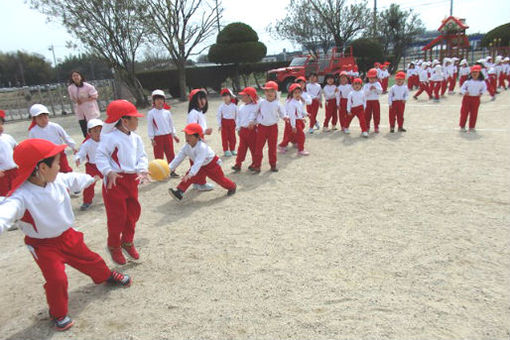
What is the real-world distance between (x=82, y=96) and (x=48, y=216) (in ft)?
21.3

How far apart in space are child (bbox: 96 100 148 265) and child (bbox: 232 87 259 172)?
338 cm

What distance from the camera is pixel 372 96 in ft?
31.1

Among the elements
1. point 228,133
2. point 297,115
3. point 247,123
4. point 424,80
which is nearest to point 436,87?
point 424,80

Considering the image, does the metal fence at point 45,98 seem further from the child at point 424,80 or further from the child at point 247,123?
the child at point 424,80

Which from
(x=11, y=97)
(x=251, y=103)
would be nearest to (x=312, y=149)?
(x=251, y=103)

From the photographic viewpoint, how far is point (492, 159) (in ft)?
21.8

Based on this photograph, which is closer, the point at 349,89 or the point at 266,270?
the point at 266,270

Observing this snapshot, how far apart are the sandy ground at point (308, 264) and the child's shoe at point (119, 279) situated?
10 centimetres

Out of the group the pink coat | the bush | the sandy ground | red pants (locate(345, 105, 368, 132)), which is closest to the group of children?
the sandy ground

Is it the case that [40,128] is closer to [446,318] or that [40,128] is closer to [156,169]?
[156,169]

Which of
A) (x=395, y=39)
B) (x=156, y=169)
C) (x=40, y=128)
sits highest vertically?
(x=395, y=39)

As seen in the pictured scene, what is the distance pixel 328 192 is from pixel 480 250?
2334mm

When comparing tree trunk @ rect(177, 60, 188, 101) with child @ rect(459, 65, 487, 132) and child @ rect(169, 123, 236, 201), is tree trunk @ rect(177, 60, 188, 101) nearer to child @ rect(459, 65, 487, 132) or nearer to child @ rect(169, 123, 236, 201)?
child @ rect(459, 65, 487, 132)

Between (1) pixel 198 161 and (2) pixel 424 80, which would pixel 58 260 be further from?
(2) pixel 424 80
